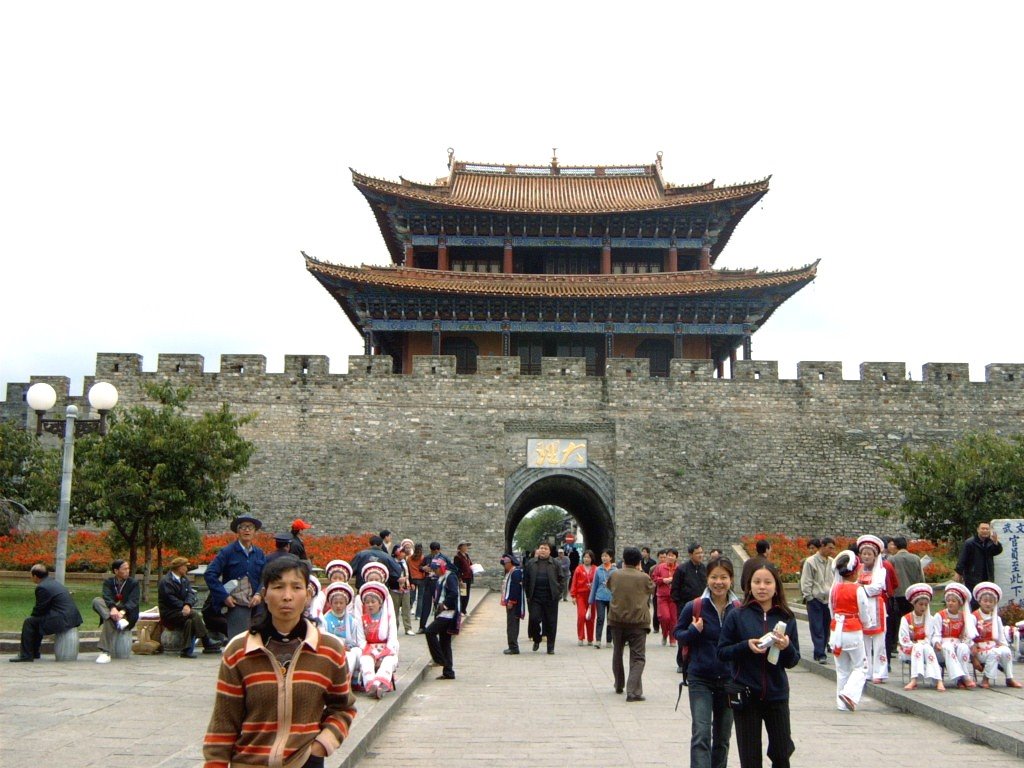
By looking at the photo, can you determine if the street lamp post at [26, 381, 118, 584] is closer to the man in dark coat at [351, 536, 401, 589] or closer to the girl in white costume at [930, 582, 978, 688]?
the man in dark coat at [351, 536, 401, 589]

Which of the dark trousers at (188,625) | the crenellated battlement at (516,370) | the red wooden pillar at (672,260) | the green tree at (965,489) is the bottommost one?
the dark trousers at (188,625)

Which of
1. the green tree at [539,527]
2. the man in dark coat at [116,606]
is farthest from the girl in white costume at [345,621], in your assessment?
the green tree at [539,527]

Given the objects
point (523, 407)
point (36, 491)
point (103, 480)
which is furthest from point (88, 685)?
point (523, 407)

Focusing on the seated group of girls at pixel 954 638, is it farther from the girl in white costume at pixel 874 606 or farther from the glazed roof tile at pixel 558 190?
the glazed roof tile at pixel 558 190

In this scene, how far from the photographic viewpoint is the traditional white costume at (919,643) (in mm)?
8352

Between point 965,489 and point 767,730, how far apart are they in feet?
42.8

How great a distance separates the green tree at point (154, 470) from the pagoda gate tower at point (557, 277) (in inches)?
396

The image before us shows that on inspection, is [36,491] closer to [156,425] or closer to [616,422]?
[156,425]

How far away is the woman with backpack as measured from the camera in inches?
207

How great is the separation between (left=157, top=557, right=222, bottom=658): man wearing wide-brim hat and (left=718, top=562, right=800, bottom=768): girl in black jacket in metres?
6.73

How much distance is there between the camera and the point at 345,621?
7.60m

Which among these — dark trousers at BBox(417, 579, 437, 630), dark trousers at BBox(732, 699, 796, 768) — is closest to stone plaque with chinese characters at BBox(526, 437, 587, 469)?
dark trousers at BBox(417, 579, 437, 630)

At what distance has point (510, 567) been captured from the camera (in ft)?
42.8

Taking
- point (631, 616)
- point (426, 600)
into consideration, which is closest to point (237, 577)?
point (631, 616)
